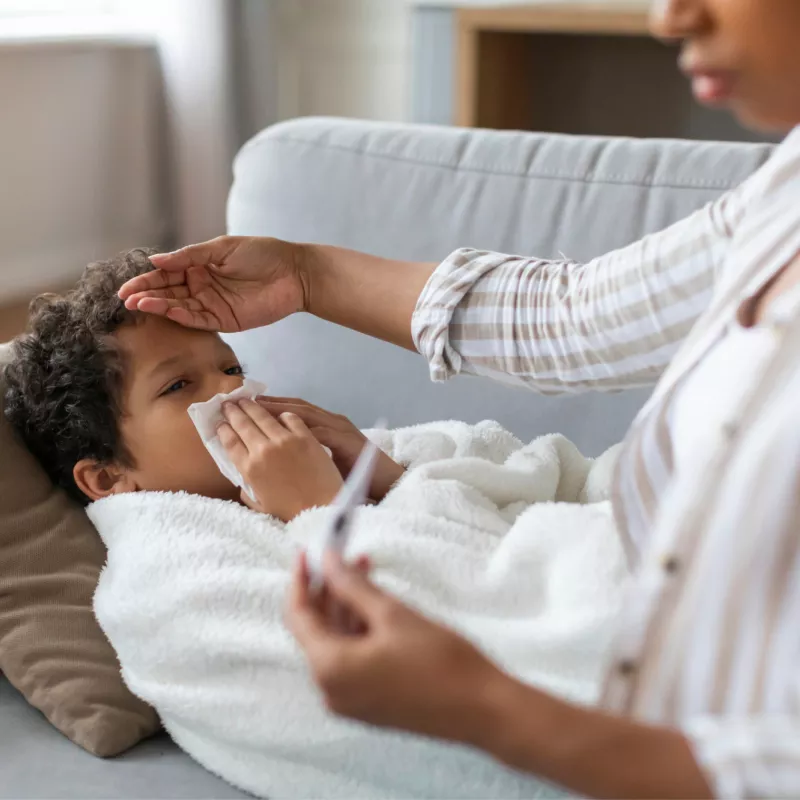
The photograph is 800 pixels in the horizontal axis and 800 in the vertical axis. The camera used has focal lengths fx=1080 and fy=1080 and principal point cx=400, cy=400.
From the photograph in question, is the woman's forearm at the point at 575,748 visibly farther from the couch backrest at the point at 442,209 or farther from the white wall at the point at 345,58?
the white wall at the point at 345,58

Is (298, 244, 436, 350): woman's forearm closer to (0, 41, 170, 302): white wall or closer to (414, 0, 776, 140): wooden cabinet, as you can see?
(414, 0, 776, 140): wooden cabinet

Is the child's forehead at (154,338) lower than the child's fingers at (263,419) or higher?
higher

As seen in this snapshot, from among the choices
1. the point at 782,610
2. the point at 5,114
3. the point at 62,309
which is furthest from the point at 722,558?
the point at 5,114

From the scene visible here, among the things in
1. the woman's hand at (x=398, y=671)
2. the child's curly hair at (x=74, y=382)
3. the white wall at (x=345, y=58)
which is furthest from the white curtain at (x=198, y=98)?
the woman's hand at (x=398, y=671)

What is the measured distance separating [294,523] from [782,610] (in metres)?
0.53

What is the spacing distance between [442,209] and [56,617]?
70cm

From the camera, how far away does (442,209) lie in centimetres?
141

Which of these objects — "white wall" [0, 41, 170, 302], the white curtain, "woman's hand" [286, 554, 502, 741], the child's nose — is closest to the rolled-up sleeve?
"woman's hand" [286, 554, 502, 741]

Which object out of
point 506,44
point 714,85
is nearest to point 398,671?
point 714,85

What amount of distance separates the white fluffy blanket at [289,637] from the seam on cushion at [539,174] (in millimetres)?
468

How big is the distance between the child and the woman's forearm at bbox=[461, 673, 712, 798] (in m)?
0.61

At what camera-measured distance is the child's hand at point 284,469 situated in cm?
107

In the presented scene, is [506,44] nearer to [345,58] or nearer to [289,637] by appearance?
[345,58]

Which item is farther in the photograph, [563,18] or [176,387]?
[563,18]
